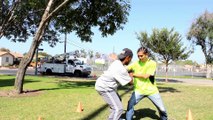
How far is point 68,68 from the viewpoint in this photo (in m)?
36.8

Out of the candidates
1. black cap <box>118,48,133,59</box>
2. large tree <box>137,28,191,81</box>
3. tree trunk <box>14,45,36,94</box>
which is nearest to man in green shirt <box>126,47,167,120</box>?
black cap <box>118,48,133,59</box>

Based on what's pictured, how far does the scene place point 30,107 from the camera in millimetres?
10898

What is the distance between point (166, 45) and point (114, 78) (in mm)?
28118

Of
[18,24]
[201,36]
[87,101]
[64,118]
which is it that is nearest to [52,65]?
[18,24]

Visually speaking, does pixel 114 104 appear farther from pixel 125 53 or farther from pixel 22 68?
pixel 22 68

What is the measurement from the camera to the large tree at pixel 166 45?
112 feet

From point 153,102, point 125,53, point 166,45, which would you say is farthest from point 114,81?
point 166,45

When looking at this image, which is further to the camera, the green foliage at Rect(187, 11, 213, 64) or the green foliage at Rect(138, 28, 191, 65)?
the green foliage at Rect(187, 11, 213, 64)

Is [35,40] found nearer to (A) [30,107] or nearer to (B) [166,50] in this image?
(A) [30,107]

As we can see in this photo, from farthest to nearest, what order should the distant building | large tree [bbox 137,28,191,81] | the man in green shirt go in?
the distant building
large tree [bbox 137,28,191,81]
the man in green shirt

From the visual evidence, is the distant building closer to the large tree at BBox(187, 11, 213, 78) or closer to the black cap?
the large tree at BBox(187, 11, 213, 78)

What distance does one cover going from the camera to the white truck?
36.4m

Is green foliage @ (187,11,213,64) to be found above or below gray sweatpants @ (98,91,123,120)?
above

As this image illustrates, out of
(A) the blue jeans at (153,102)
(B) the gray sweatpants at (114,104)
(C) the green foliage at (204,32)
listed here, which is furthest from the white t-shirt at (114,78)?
(C) the green foliage at (204,32)
